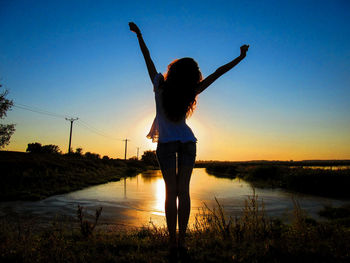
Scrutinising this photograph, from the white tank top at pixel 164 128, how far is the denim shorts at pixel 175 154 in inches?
2.0

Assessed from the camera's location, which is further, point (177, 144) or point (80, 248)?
point (80, 248)

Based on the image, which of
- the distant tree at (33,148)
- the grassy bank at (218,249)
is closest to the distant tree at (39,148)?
the distant tree at (33,148)

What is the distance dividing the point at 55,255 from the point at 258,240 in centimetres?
220

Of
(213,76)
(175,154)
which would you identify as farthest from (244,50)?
(175,154)

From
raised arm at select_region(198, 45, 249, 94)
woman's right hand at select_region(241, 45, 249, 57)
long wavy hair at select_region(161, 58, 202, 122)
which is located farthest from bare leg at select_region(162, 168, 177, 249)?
woman's right hand at select_region(241, 45, 249, 57)

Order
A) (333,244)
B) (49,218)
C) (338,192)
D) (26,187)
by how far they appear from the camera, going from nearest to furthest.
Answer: (333,244) < (49,218) < (26,187) < (338,192)

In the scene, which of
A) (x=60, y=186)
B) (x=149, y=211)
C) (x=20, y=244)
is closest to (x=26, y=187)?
(x=60, y=186)

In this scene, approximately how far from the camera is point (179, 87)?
2.10m

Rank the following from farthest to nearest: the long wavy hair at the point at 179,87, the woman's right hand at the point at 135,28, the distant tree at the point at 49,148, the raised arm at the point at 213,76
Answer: the distant tree at the point at 49,148 → the woman's right hand at the point at 135,28 → the raised arm at the point at 213,76 → the long wavy hair at the point at 179,87

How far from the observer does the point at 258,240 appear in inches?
106

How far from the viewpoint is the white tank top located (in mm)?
2079

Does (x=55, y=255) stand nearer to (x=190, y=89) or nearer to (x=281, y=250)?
(x=190, y=89)

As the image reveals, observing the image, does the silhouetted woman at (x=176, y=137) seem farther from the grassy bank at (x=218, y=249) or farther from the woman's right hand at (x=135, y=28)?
the woman's right hand at (x=135, y=28)

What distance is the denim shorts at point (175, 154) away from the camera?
6.77 ft
